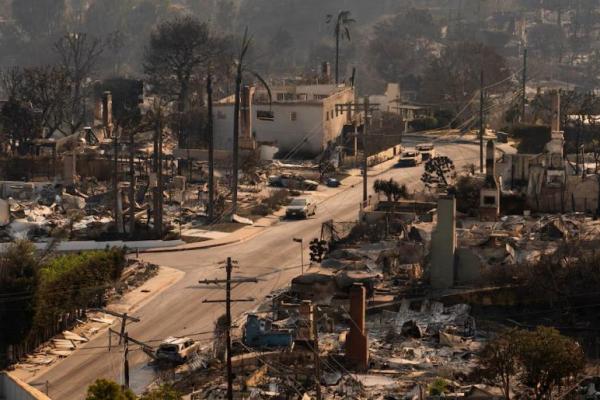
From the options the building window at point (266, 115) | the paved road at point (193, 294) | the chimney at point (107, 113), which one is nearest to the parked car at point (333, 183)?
the paved road at point (193, 294)

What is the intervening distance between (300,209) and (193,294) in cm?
1152

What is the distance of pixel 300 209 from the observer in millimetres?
50031

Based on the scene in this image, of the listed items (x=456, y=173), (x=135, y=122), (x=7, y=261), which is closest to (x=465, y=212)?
(x=456, y=173)

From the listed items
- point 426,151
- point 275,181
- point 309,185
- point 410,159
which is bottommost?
point 309,185

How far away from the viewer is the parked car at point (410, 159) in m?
61.4

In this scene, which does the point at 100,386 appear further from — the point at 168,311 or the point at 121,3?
the point at 121,3

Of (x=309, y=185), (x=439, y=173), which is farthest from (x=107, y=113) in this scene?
(x=439, y=173)

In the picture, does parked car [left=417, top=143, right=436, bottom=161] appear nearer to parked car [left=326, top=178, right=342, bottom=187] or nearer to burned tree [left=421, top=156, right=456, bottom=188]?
burned tree [left=421, top=156, right=456, bottom=188]

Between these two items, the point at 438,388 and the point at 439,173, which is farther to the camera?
the point at 439,173

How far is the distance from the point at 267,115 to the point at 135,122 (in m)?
5.75

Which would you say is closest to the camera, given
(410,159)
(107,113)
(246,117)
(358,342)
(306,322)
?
(358,342)

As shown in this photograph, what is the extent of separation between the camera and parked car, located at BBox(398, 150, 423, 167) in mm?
61375

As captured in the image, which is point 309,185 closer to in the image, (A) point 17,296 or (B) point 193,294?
(B) point 193,294

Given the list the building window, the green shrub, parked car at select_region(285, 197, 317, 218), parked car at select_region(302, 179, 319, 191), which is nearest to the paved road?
parked car at select_region(285, 197, 317, 218)
